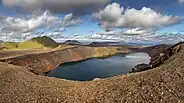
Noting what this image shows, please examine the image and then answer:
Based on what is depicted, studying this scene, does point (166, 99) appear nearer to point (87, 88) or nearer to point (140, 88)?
point (140, 88)

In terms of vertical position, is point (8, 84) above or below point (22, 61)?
above

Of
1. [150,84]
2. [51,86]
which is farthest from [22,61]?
[150,84]

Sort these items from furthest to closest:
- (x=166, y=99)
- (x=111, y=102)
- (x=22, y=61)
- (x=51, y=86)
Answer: (x=22, y=61) < (x=51, y=86) < (x=111, y=102) < (x=166, y=99)

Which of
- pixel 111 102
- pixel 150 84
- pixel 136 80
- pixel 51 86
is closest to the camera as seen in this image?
pixel 111 102

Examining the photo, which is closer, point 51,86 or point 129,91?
point 129,91

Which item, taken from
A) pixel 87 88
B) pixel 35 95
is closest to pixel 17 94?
pixel 35 95

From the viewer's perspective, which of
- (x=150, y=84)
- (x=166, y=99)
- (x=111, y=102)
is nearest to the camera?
(x=166, y=99)

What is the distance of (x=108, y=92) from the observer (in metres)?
21.6

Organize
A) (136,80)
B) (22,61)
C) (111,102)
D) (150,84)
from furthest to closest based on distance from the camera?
(22,61), (136,80), (150,84), (111,102)

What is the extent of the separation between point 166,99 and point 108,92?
5.58 meters

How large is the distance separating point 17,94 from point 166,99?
13415mm

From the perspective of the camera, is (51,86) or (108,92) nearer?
(108,92)

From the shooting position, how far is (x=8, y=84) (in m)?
24.3

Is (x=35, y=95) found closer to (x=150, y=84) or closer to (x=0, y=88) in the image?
(x=0, y=88)
